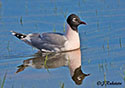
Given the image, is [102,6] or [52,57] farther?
[102,6]

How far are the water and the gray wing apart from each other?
243mm

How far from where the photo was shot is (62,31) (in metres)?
12.5

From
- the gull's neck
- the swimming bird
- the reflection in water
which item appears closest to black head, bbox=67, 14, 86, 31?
the swimming bird

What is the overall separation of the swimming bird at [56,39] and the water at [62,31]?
238 mm

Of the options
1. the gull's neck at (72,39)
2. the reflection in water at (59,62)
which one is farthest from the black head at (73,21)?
the reflection in water at (59,62)

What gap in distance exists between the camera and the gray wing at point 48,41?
36.3 feet

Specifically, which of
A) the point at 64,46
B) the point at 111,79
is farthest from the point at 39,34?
the point at 111,79

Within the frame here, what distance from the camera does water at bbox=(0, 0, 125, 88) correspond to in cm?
904

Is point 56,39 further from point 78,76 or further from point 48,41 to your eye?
point 78,76

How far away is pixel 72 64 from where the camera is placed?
10.1m

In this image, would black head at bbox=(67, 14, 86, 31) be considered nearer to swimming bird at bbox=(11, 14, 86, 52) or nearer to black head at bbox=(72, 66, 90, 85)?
swimming bird at bbox=(11, 14, 86, 52)

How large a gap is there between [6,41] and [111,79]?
12.5ft

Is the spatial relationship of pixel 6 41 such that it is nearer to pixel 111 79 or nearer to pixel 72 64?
pixel 72 64

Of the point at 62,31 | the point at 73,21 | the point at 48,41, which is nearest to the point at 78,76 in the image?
the point at 48,41
